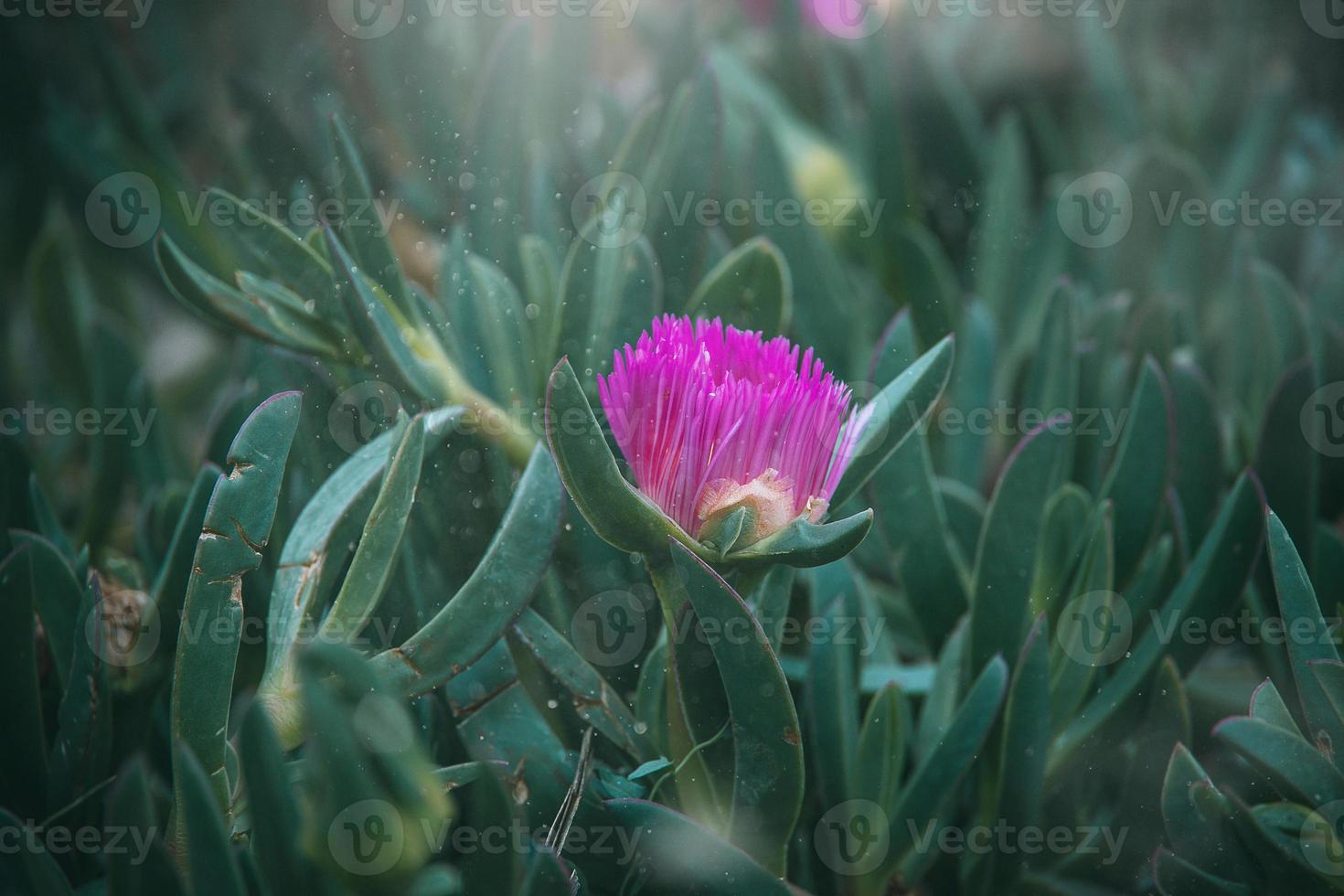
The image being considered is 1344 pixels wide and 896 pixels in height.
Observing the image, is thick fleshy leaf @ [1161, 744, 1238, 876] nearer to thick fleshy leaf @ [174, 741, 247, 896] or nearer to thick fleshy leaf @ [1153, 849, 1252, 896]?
thick fleshy leaf @ [1153, 849, 1252, 896]

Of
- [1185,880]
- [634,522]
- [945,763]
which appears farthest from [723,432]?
[1185,880]

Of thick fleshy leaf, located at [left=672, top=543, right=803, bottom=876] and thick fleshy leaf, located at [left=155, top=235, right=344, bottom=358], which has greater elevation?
thick fleshy leaf, located at [left=155, top=235, right=344, bottom=358]

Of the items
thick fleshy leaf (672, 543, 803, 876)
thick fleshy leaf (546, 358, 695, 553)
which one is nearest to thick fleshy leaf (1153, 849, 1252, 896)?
thick fleshy leaf (672, 543, 803, 876)

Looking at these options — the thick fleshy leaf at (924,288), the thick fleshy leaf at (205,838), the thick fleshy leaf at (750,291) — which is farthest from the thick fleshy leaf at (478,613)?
the thick fleshy leaf at (924,288)

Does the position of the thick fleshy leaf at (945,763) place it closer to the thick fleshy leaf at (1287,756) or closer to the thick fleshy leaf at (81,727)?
the thick fleshy leaf at (1287,756)

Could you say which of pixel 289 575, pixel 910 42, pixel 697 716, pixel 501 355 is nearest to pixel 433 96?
pixel 501 355

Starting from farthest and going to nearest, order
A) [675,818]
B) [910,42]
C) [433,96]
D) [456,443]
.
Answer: [910,42], [433,96], [456,443], [675,818]

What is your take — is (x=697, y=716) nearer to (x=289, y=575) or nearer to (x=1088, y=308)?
(x=289, y=575)
